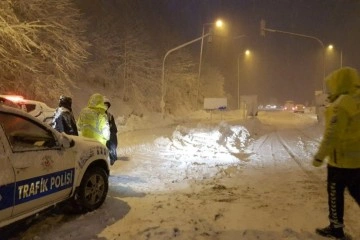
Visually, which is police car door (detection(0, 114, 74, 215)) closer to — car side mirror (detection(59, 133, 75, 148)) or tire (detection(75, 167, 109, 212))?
car side mirror (detection(59, 133, 75, 148))

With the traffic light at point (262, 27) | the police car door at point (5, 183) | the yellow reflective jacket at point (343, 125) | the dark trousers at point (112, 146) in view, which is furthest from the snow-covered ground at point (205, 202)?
the traffic light at point (262, 27)

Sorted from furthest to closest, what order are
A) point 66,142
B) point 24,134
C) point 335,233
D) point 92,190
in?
point 92,190, point 66,142, point 335,233, point 24,134

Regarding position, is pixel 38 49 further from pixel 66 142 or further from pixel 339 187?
pixel 339 187

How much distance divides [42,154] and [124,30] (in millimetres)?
30524

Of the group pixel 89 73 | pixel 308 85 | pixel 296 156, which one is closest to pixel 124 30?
pixel 89 73

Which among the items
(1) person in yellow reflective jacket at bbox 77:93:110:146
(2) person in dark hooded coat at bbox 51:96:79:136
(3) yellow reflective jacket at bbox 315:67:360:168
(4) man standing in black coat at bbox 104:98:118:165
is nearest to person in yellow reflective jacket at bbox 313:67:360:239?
(3) yellow reflective jacket at bbox 315:67:360:168

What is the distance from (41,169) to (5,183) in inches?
27.7

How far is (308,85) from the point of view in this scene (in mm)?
94562

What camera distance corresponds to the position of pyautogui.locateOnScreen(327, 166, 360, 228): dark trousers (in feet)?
15.4

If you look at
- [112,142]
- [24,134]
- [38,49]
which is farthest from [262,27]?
[24,134]

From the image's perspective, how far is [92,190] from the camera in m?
5.96

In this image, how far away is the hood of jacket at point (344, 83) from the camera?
4703mm

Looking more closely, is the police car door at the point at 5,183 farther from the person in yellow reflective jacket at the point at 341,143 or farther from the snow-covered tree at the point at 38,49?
the snow-covered tree at the point at 38,49

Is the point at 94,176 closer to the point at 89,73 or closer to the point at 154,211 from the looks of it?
the point at 154,211
